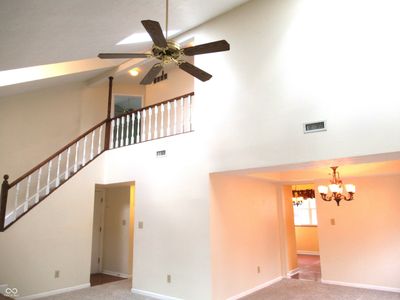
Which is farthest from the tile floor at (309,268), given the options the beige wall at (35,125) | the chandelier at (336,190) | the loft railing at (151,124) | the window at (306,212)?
the beige wall at (35,125)

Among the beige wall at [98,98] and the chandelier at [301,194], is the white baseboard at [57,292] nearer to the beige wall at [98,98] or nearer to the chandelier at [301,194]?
the beige wall at [98,98]

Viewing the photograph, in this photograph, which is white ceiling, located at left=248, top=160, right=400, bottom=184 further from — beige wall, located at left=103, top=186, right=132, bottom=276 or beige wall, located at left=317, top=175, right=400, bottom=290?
beige wall, located at left=103, top=186, right=132, bottom=276

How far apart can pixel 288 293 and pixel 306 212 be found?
17.9 feet

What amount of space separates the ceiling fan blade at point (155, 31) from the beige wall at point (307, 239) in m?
9.11

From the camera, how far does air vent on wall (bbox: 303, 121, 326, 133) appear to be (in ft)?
12.8

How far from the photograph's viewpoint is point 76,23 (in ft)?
12.5

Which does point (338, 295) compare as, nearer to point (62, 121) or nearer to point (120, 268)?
point (120, 268)

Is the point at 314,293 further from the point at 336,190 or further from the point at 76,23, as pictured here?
the point at 76,23

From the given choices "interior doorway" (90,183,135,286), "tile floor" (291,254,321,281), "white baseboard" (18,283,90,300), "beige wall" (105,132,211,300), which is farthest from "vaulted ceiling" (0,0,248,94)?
"tile floor" (291,254,321,281)

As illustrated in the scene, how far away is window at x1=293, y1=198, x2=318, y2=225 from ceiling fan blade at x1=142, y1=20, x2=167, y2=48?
897 cm

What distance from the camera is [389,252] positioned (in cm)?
564

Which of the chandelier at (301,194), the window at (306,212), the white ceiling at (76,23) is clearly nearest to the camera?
the white ceiling at (76,23)

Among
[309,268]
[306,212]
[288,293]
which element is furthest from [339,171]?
[306,212]

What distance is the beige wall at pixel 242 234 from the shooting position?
16.3ft
